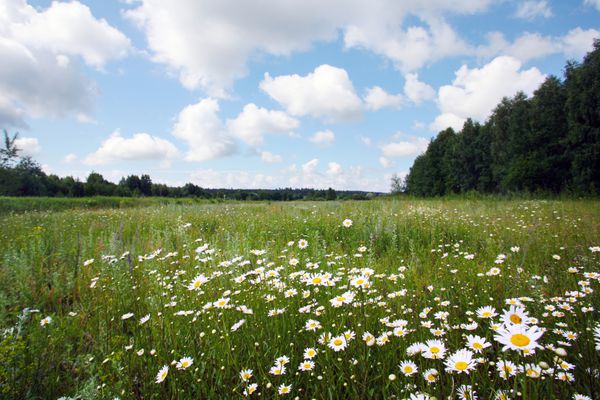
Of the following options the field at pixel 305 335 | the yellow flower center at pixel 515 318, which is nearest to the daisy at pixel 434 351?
the field at pixel 305 335

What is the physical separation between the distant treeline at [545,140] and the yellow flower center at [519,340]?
83.7 ft

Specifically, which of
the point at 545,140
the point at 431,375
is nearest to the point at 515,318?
the point at 431,375

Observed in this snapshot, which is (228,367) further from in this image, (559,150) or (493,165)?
(493,165)

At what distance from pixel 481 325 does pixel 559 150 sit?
116ft

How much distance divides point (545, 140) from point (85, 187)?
7105 cm

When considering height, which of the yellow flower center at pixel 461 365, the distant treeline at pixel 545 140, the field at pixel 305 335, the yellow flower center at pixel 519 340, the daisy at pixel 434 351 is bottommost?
the field at pixel 305 335

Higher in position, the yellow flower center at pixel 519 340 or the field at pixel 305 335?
the yellow flower center at pixel 519 340

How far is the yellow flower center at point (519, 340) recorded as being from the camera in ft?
2.90

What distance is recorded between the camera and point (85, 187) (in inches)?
2302

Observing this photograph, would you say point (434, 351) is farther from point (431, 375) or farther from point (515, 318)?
point (515, 318)

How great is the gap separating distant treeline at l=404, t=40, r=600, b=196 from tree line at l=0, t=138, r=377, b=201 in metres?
15.9

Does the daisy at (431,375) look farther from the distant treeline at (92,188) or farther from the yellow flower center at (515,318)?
the distant treeline at (92,188)

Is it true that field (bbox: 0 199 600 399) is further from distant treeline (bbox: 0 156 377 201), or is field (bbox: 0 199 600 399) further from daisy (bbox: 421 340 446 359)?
distant treeline (bbox: 0 156 377 201)

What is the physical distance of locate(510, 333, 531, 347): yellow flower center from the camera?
34.8 inches
